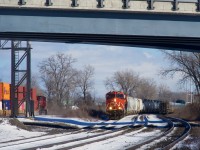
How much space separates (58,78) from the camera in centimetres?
9912

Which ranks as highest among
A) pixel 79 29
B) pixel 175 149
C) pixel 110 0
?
pixel 110 0

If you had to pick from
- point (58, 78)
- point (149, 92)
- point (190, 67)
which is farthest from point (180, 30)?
point (149, 92)

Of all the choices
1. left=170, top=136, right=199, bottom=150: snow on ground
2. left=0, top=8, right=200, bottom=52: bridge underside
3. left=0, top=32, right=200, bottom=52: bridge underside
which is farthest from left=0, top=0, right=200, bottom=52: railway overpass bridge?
left=170, top=136, right=199, bottom=150: snow on ground

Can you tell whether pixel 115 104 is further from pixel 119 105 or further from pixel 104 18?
pixel 104 18

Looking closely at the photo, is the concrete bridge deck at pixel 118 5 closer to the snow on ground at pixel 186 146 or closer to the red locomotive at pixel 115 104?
the snow on ground at pixel 186 146

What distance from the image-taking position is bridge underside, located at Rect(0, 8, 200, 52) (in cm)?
1844

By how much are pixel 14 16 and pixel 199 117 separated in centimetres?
4676

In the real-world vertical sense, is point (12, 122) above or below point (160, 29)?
below

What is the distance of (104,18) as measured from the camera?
747 inches

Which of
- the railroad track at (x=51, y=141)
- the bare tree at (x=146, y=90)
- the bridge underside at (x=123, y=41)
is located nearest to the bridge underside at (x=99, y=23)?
the bridge underside at (x=123, y=41)

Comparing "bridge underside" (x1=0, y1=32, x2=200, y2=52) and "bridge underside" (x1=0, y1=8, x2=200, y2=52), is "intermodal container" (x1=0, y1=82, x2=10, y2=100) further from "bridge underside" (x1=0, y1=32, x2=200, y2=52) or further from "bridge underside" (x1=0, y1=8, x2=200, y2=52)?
"bridge underside" (x1=0, y1=8, x2=200, y2=52)

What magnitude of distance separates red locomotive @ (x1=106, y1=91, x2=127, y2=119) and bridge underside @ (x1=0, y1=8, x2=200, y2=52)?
33.1 metres

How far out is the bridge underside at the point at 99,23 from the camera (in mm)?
18438

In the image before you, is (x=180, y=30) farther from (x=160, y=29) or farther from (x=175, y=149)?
(x=175, y=149)
